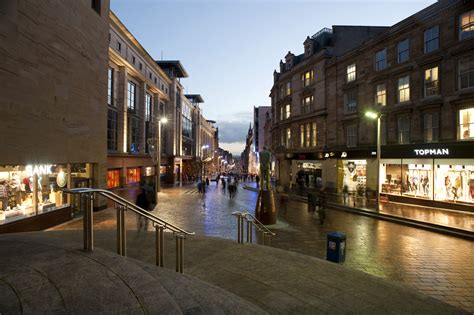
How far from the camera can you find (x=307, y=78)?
34344mm

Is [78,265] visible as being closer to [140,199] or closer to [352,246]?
[140,199]

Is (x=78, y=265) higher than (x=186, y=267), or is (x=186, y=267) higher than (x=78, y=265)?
(x=78, y=265)

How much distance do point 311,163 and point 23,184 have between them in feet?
95.2

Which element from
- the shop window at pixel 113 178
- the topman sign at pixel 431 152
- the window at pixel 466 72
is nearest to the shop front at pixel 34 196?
the shop window at pixel 113 178

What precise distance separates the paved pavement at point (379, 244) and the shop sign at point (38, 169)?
2.88 metres

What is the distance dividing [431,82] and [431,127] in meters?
3.34

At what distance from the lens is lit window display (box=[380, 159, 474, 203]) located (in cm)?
1828

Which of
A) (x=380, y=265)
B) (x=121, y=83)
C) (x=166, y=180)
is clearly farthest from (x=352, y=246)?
(x=166, y=180)

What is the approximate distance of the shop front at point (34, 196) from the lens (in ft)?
35.6

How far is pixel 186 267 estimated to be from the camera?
6711 millimetres

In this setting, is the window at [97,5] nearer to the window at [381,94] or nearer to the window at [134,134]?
the window at [134,134]

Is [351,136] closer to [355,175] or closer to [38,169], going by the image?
[355,175]

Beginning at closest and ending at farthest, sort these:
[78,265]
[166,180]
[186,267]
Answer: [78,265]
[186,267]
[166,180]

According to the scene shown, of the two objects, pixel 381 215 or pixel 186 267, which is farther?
pixel 381 215
